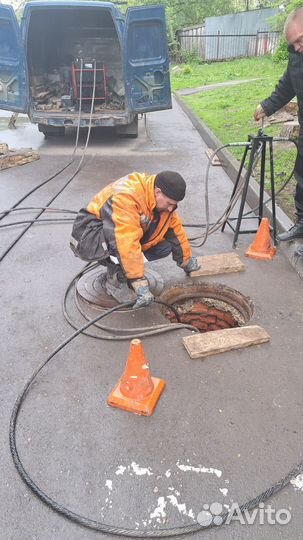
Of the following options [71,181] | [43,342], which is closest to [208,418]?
[43,342]

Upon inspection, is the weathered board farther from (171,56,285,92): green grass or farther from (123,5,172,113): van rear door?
(171,56,285,92): green grass

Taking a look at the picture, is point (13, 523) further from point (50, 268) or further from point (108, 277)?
point (50, 268)

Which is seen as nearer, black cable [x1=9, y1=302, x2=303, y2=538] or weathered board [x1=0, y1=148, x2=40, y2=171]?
black cable [x1=9, y1=302, x2=303, y2=538]

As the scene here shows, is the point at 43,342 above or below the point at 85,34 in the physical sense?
below

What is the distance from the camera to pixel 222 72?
73.1 feet

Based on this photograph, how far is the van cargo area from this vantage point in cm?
892

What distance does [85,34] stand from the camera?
31.4 ft

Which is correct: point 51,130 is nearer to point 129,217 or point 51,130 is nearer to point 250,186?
point 250,186

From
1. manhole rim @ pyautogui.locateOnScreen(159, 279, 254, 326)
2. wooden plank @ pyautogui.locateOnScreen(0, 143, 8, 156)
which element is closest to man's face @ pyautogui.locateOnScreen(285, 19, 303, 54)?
manhole rim @ pyautogui.locateOnScreen(159, 279, 254, 326)

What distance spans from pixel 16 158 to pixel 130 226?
217 inches

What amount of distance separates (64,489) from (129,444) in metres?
0.40

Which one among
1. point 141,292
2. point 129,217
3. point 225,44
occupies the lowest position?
point 141,292

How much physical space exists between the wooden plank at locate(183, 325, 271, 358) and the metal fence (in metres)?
27.1

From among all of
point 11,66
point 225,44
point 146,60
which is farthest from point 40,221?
point 225,44
